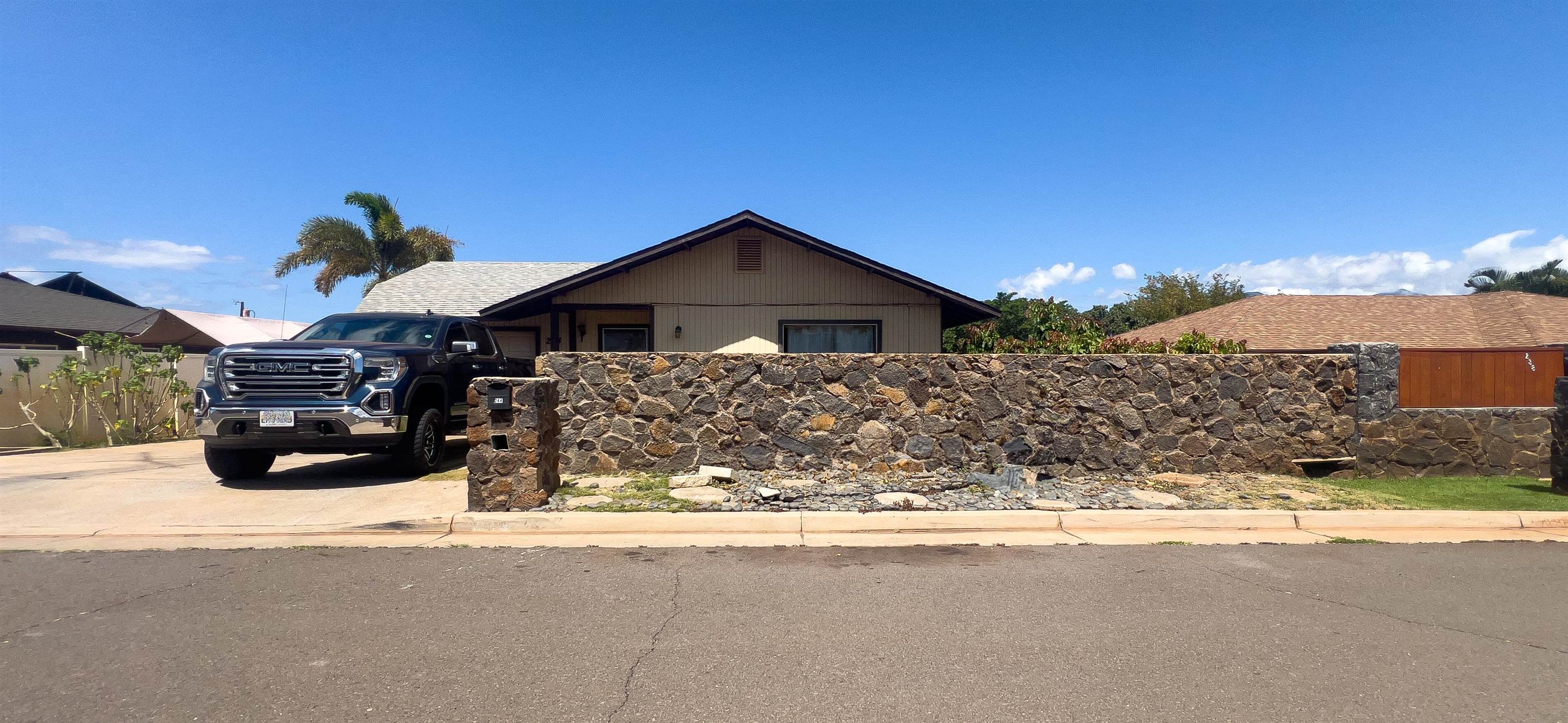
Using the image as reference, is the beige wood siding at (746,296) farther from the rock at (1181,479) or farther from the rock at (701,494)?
the rock at (701,494)

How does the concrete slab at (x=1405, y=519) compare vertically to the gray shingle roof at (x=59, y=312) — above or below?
below

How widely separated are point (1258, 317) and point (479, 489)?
2565cm

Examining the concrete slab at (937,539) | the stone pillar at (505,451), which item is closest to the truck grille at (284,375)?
the stone pillar at (505,451)

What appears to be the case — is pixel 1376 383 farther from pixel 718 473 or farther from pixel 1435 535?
pixel 718 473

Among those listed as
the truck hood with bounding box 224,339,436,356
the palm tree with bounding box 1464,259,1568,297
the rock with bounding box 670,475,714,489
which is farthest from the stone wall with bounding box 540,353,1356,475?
the palm tree with bounding box 1464,259,1568,297

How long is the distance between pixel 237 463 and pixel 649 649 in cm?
790

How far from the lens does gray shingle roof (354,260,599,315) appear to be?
58.9ft

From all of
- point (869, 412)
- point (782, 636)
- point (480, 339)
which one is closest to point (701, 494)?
point (869, 412)

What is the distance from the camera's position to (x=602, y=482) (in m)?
9.10

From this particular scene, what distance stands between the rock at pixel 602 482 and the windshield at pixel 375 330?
2.94 meters

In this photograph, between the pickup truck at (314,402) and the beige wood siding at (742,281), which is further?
the beige wood siding at (742,281)

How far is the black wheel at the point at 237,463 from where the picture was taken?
30.9 feet

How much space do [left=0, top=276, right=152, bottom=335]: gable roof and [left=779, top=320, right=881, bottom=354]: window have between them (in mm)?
24200

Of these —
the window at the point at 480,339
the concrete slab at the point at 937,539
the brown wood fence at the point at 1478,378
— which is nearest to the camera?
the concrete slab at the point at 937,539
